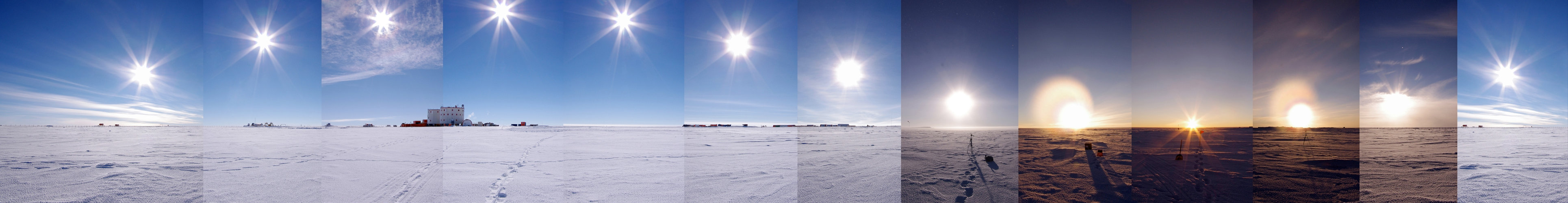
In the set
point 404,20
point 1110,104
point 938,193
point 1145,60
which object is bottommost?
point 938,193

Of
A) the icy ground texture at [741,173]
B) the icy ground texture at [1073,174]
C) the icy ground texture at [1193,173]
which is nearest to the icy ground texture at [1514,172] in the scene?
the icy ground texture at [1193,173]

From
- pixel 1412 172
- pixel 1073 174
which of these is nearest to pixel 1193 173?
pixel 1073 174

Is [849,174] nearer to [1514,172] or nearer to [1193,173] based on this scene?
[1193,173]

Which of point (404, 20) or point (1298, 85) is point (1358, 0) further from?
point (404, 20)

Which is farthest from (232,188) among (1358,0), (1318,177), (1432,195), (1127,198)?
(1318,177)

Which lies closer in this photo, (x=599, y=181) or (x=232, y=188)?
(x=232, y=188)

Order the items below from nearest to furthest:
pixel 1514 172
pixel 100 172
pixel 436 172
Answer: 1. pixel 100 172
2. pixel 436 172
3. pixel 1514 172

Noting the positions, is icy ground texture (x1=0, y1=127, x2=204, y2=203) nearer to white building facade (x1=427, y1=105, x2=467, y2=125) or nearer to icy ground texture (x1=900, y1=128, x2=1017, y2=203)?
icy ground texture (x1=900, y1=128, x2=1017, y2=203)
